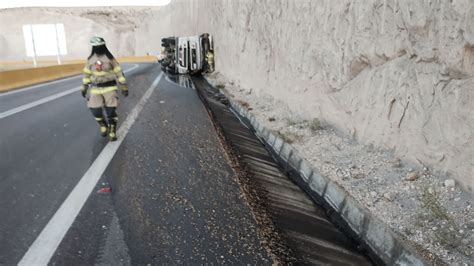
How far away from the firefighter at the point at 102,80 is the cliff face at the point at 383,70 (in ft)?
13.0

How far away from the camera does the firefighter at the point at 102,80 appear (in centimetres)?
646

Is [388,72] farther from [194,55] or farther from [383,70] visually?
[194,55]

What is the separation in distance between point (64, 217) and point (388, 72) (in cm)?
460

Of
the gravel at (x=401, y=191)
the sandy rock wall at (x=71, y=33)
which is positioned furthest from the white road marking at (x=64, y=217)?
the sandy rock wall at (x=71, y=33)

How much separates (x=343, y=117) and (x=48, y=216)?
4.97m

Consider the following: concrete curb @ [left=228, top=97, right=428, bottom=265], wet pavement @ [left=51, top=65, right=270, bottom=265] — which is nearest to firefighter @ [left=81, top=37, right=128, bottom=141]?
wet pavement @ [left=51, top=65, right=270, bottom=265]

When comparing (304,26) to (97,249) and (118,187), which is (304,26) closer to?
(118,187)

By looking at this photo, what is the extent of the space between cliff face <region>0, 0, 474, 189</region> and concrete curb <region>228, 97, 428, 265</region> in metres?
1.04

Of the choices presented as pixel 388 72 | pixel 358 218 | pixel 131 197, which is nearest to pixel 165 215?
pixel 131 197

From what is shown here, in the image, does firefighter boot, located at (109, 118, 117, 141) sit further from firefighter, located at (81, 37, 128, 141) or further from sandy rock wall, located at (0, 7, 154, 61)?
sandy rock wall, located at (0, 7, 154, 61)

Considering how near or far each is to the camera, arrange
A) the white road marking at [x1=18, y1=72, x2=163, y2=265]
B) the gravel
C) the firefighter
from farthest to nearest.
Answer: the firefighter, the gravel, the white road marking at [x1=18, y1=72, x2=163, y2=265]

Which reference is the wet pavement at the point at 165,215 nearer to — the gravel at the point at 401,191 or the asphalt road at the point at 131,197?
the asphalt road at the point at 131,197

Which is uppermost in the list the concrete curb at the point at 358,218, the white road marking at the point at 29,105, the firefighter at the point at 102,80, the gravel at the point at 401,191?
the firefighter at the point at 102,80

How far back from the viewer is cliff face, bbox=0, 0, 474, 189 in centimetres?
411
